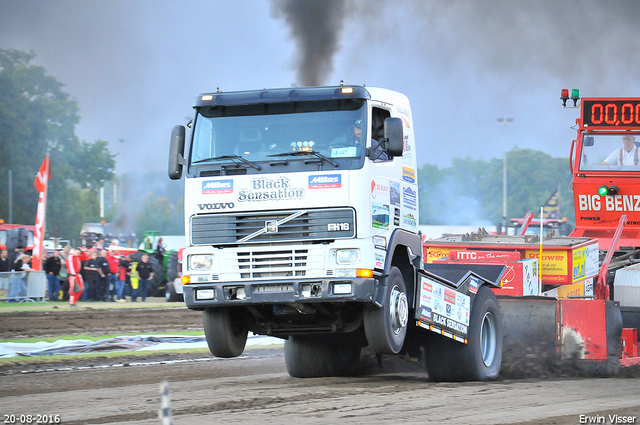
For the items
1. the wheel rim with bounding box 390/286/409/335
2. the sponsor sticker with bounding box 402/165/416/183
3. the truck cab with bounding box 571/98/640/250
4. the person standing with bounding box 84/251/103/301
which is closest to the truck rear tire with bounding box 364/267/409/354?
the wheel rim with bounding box 390/286/409/335


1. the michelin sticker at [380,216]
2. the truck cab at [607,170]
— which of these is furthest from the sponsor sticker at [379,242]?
the truck cab at [607,170]

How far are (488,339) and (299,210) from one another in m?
3.53

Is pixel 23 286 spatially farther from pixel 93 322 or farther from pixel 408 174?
pixel 408 174

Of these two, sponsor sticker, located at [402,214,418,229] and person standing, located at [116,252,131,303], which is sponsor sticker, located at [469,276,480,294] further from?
person standing, located at [116,252,131,303]

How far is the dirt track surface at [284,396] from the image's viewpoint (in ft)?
23.0

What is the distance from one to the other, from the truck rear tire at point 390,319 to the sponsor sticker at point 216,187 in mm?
1835

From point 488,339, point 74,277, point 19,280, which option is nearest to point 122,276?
point 74,277

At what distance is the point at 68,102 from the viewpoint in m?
52.7

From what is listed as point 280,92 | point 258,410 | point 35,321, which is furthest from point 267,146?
point 35,321

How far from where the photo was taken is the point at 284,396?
8.09 m

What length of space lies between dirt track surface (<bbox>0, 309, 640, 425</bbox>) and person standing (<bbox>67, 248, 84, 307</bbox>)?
1042cm

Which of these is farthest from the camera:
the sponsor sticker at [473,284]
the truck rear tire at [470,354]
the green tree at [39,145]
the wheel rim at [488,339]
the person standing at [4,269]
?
the green tree at [39,145]

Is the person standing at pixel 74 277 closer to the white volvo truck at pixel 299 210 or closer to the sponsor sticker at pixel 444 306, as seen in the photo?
the white volvo truck at pixel 299 210

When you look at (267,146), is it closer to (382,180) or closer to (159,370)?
(382,180)
